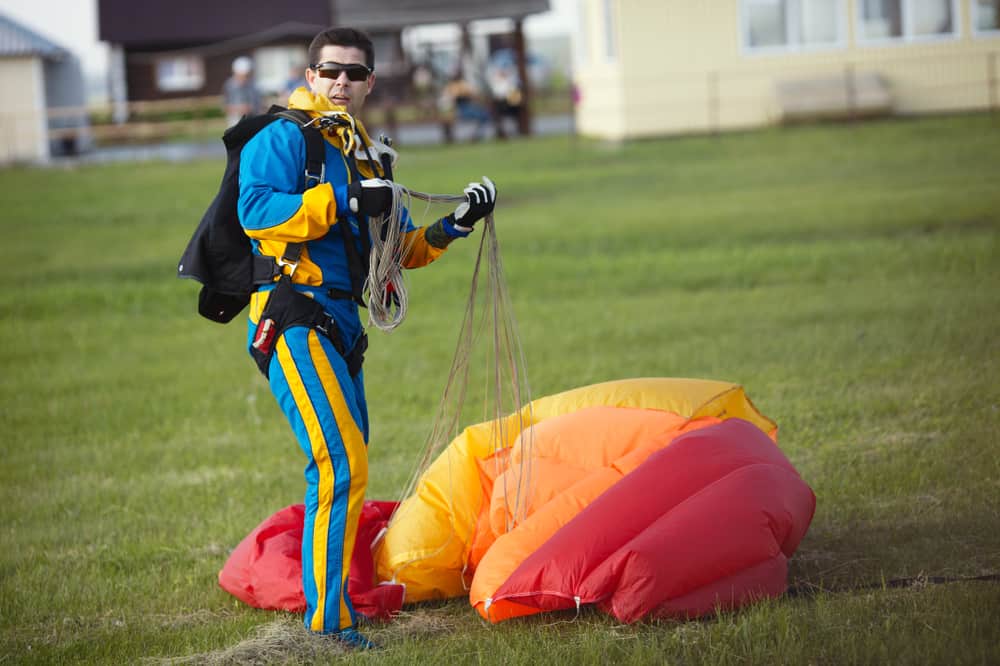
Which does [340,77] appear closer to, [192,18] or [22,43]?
[22,43]

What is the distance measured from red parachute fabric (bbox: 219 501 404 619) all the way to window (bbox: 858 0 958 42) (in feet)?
70.7

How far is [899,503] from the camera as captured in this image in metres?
5.36

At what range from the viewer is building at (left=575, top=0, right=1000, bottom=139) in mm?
23672

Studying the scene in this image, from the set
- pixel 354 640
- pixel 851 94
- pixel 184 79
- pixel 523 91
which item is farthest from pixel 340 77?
pixel 184 79

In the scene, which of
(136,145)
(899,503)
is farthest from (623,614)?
(136,145)

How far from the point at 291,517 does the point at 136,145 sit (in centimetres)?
3432

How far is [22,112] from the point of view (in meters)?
32.4

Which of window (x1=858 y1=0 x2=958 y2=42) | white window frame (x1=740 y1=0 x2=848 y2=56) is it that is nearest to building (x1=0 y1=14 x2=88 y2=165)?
white window frame (x1=740 y1=0 x2=848 y2=56)

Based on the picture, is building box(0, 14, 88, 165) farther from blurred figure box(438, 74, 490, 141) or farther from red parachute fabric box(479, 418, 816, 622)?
red parachute fabric box(479, 418, 816, 622)

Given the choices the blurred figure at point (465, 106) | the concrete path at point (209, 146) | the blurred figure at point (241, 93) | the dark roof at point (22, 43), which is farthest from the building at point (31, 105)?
the blurred figure at point (241, 93)

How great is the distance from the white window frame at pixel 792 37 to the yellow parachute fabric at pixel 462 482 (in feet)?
65.7

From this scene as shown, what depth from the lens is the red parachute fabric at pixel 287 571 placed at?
4555 mm

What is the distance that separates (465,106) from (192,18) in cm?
1861

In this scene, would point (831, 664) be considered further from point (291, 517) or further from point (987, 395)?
point (987, 395)
